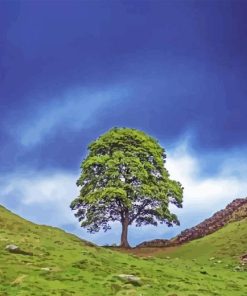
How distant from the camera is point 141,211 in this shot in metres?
78.6

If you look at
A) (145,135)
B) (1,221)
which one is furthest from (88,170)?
(1,221)

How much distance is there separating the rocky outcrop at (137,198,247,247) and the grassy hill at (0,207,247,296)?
794 inches

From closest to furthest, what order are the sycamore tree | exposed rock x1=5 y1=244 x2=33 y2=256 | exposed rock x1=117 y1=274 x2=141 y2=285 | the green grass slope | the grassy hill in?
the grassy hill
exposed rock x1=117 y1=274 x2=141 y2=285
exposed rock x1=5 y1=244 x2=33 y2=256
the green grass slope
the sycamore tree

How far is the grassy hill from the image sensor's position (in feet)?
104

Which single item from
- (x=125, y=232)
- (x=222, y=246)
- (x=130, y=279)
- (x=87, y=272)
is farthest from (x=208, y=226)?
(x=130, y=279)

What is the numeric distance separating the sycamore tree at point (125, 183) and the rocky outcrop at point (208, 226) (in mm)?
2972

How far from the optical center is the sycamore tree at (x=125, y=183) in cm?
7656

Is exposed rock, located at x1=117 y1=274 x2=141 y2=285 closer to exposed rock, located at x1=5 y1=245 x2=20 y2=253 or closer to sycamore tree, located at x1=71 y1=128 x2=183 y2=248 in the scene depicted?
exposed rock, located at x1=5 y1=245 x2=20 y2=253

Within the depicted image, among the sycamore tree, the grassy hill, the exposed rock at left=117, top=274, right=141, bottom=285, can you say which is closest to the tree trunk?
the sycamore tree

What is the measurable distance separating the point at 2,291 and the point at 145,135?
54.5 meters

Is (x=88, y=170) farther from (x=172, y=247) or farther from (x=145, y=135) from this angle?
(x=172, y=247)

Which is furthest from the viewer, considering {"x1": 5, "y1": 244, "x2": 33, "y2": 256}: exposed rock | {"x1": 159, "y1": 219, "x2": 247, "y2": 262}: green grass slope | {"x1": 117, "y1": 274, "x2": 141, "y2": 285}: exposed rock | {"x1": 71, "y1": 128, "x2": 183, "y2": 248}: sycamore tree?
{"x1": 71, "y1": 128, "x2": 183, "y2": 248}: sycamore tree

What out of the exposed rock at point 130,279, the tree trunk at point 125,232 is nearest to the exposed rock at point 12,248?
the exposed rock at point 130,279

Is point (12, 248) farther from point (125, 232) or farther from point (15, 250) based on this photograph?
point (125, 232)
